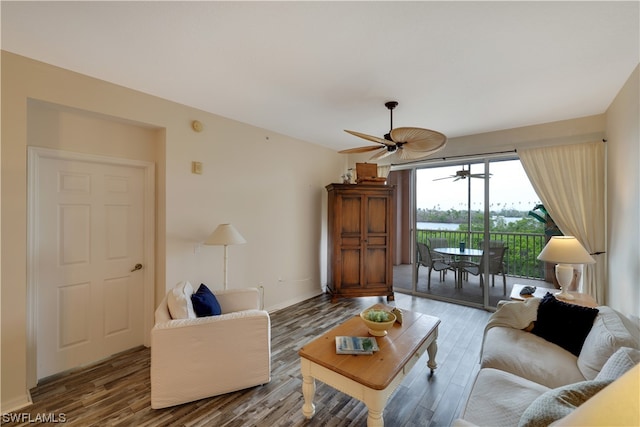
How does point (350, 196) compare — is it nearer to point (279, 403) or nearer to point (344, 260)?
point (344, 260)

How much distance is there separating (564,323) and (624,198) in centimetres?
148

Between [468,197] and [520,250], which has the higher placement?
[468,197]

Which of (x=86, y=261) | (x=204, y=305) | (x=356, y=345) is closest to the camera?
(x=356, y=345)

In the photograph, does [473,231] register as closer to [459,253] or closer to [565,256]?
[459,253]

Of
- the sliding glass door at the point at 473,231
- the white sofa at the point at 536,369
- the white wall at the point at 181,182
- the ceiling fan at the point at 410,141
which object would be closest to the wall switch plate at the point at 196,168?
the white wall at the point at 181,182

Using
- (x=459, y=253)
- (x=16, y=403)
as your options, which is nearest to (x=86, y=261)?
(x=16, y=403)

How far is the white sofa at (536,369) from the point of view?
1.15 m

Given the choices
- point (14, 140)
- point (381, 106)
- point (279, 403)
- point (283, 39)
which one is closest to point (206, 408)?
point (279, 403)

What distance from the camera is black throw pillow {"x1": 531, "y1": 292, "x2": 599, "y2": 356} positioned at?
188 centimetres

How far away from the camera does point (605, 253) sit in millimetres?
3004

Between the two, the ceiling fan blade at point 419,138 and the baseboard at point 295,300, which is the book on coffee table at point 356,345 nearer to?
the ceiling fan blade at point 419,138

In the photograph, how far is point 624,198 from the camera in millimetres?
2469

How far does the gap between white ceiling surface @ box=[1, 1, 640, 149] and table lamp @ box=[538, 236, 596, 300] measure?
147cm

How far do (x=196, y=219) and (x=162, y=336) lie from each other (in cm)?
142
